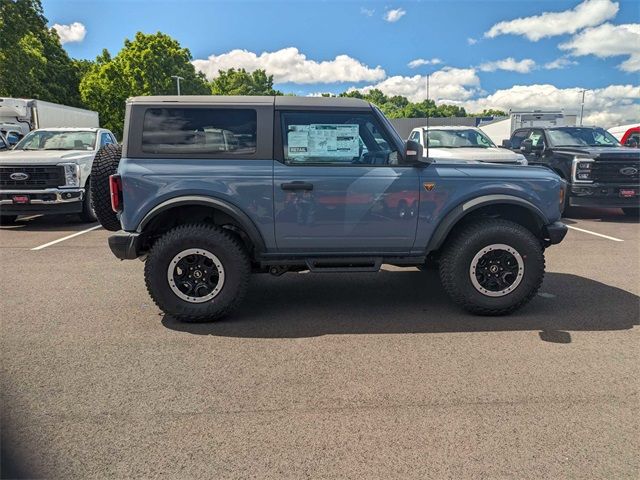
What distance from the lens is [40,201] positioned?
28.6 feet

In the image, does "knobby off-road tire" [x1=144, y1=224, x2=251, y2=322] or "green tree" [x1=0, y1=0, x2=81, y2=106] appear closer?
"knobby off-road tire" [x1=144, y1=224, x2=251, y2=322]

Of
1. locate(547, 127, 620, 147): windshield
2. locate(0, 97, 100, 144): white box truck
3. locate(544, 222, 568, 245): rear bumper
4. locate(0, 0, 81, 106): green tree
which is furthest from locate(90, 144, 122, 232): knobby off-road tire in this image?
locate(0, 0, 81, 106): green tree

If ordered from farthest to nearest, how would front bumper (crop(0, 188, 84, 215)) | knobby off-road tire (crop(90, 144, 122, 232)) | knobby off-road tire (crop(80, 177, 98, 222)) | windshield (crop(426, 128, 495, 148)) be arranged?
windshield (crop(426, 128, 495, 148)) → knobby off-road tire (crop(80, 177, 98, 222)) → front bumper (crop(0, 188, 84, 215)) → knobby off-road tire (crop(90, 144, 122, 232))

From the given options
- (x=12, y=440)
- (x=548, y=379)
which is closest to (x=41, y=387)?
(x=12, y=440)

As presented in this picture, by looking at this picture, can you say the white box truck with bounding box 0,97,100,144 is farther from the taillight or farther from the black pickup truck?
the black pickup truck

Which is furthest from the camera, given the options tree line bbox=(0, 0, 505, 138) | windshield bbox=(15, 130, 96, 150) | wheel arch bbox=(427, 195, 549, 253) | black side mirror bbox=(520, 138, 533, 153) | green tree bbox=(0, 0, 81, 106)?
tree line bbox=(0, 0, 505, 138)

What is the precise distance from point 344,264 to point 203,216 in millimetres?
1395

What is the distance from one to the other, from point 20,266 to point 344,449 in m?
5.56

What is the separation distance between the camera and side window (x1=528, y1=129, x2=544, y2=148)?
11055mm

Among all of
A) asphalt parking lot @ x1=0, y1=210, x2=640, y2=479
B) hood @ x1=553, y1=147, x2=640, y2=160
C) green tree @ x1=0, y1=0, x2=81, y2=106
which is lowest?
asphalt parking lot @ x1=0, y1=210, x2=640, y2=479

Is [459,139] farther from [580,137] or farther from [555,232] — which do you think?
[555,232]

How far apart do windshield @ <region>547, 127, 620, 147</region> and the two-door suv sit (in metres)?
7.29

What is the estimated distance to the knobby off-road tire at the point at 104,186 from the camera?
4.44m

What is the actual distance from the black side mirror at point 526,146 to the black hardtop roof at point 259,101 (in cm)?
822
